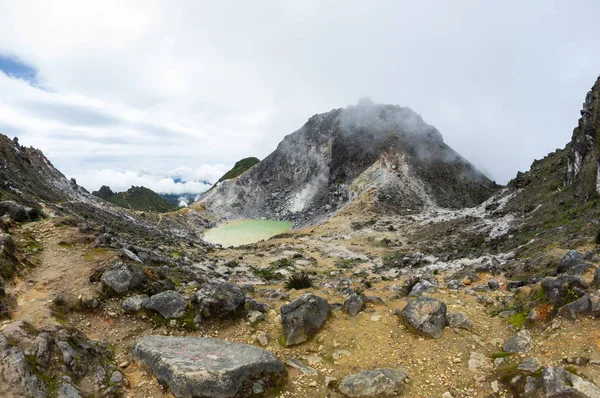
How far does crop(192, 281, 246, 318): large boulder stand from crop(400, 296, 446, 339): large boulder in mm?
5339

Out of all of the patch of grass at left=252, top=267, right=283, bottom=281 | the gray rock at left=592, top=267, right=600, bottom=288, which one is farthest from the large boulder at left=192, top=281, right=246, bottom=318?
the patch of grass at left=252, top=267, right=283, bottom=281

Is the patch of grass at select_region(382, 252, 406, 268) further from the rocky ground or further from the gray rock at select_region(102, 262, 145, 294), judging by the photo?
the gray rock at select_region(102, 262, 145, 294)

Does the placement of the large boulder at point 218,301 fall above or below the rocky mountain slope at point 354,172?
below

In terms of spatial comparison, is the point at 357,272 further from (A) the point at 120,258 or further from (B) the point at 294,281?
(A) the point at 120,258

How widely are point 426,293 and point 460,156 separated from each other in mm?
79754

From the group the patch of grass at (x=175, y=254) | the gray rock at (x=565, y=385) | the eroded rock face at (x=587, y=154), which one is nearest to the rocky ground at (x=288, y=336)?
the gray rock at (x=565, y=385)

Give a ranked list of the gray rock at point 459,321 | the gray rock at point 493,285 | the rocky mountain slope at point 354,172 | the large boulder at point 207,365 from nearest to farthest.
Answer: the large boulder at point 207,365
the gray rock at point 459,321
the gray rock at point 493,285
the rocky mountain slope at point 354,172

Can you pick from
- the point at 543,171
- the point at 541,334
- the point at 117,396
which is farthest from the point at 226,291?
the point at 543,171

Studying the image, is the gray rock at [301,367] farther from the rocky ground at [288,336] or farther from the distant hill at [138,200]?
the distant hill at [138,200]

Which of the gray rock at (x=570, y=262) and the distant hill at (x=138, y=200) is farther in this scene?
the distant hill at (x=138, y=200)

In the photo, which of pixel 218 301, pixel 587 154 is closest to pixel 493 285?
pixel 218 301

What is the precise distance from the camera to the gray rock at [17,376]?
22.7 ft

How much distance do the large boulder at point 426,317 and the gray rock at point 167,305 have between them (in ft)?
23.3

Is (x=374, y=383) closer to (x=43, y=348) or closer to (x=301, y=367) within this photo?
(x=301, y=367)
